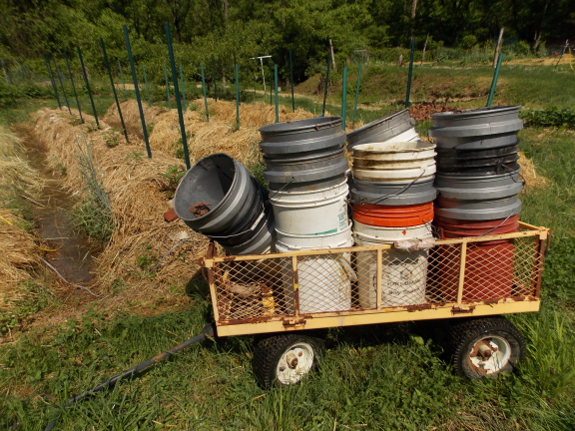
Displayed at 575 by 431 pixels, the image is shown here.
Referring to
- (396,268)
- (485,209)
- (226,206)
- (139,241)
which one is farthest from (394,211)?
(139,241)

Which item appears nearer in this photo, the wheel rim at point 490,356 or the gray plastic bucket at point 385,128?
the wheel rim at point 490,356

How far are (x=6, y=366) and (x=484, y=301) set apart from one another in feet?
11.9

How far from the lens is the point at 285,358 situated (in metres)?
2.44

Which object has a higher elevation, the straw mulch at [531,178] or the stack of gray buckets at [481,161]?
the stack of gray buckets at [481,161]

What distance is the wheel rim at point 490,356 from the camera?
2395mm

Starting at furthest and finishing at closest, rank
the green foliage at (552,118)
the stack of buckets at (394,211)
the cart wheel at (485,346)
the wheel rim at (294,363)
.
→ 1. the green foliage at (552,118)
2. the wheel rim at (294,363)
3. the cart wheel at (485,346)
4. the stack of buckets at (394,211)

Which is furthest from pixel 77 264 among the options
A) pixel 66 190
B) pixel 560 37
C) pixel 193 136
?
pixel 560 37

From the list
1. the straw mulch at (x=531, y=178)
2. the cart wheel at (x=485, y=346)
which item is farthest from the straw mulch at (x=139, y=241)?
the straw mulch at (x=531, y=178)

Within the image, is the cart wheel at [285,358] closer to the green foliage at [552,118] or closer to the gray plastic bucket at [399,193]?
the gray plastic bucket at [399,193]

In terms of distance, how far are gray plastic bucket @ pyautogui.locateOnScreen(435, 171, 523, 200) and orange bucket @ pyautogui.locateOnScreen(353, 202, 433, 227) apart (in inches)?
8.1

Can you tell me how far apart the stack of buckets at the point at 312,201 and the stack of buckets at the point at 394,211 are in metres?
0.12

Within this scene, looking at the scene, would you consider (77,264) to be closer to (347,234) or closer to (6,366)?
(6,366)

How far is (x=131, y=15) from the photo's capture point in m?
35.6

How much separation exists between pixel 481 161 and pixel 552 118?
9728mm
